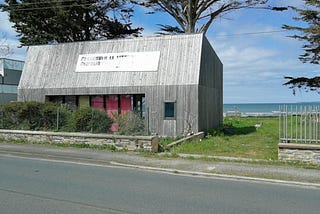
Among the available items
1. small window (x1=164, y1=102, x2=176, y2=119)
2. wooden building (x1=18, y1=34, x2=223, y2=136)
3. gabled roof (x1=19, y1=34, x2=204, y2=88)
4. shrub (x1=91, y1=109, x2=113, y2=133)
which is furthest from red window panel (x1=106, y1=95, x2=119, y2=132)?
shrub (x1=91, y1=109, x2=113, y2=133)

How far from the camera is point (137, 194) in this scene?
7.01 m

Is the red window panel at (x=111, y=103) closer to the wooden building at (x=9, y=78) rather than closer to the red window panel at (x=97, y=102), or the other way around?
the red window panel at (x=97, y=102)

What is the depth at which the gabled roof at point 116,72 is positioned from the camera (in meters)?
18.1

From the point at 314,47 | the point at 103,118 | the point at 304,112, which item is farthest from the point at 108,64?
the point at 314,47

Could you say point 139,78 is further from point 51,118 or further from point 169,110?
point 51,118

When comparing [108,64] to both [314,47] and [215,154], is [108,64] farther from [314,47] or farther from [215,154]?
[314,47]

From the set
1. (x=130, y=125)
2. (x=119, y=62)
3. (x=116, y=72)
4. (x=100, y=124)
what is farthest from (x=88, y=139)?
(x=119, y=62)

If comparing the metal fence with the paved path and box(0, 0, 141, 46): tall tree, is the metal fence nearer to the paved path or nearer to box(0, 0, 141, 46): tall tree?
the paved path

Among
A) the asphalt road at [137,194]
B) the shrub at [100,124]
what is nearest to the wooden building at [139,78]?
the shrub at [100,124]

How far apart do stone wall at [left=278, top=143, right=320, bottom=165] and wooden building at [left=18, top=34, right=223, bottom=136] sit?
22.4 ft

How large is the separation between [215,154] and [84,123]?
6.49 metres

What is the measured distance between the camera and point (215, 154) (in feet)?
41.9

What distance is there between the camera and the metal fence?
439 inches

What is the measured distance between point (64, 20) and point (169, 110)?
1783 cm
